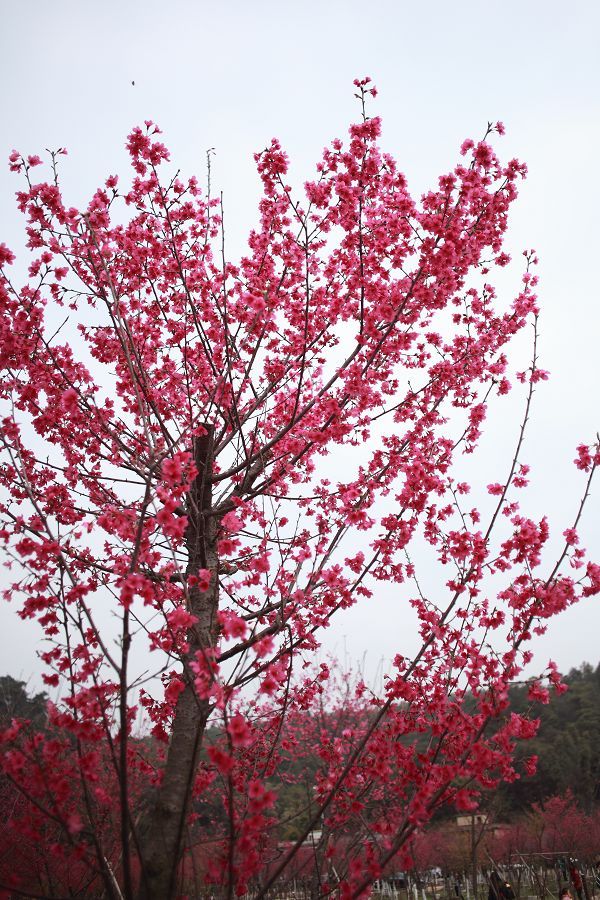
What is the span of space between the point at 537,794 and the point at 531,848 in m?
4.54

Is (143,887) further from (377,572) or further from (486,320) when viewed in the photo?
(486,320)

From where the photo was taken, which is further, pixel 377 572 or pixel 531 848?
pixel 531 848

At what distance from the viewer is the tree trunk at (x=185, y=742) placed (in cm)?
312

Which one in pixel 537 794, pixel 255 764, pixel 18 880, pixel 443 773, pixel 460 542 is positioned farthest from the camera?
pixel 537 794

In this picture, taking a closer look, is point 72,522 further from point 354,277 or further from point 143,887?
point 354,277

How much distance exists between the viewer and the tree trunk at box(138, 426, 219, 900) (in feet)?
10.2

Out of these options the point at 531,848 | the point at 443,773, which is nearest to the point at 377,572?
the point at 443,773

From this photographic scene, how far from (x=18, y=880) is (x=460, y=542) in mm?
3472

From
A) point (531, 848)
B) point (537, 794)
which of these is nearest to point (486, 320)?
Result: point (531, 848)

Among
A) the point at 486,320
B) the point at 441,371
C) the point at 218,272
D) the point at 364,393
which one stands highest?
the point at 218,272

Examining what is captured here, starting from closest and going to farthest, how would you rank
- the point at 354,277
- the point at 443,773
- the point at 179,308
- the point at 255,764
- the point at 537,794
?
the point at 443,773
the point at 255,764
the point at 354,277
the point at 179,308
the point at 537,794

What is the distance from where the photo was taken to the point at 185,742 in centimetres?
410

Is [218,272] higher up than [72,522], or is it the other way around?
[218,272]

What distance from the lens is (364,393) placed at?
5.07m
